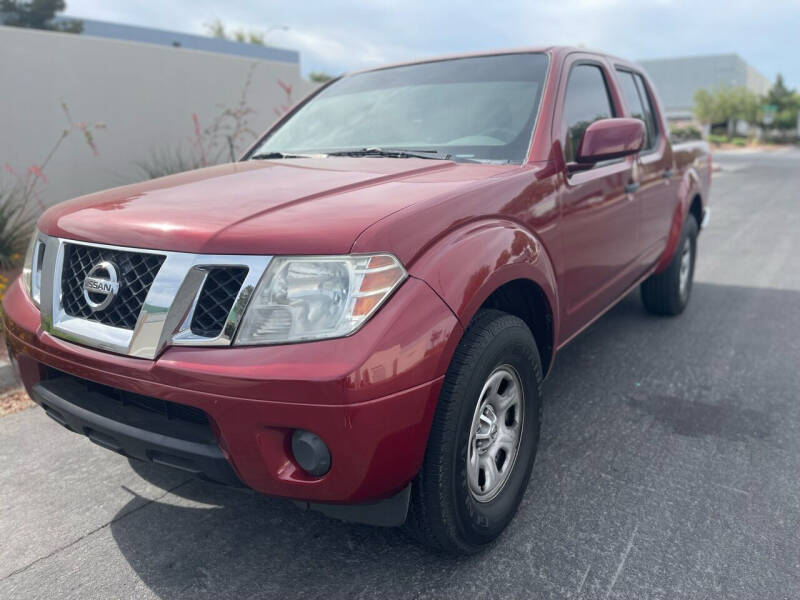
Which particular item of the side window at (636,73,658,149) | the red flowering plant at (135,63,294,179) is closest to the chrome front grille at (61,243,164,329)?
the side window at (636,73,658,149)

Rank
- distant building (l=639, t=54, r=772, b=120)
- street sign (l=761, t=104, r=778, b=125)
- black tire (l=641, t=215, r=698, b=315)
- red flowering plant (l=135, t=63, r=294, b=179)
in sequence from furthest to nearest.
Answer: distant building (l=639, t=54, r=772, b=120) → street sign (l=761, t=104, r=778, b=125) → red flowering plant (l=135, t=63, r=294, b=179) → black tire (l=641, t=215, r=698, b=315)

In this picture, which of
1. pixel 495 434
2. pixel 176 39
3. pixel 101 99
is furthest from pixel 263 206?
pixel 176 39

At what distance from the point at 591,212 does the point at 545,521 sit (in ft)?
4.69

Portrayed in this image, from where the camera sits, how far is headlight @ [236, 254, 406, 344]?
182 cm

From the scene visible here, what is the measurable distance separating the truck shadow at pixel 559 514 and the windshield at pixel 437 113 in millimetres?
1416

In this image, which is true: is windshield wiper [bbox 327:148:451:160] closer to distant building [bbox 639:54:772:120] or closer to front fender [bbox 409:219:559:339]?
front fender [bbox 409:219:559:339]

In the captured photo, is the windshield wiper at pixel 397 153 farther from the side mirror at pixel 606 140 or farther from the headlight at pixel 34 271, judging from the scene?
the headlight at pixel 34 271

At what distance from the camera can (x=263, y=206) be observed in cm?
→ 211

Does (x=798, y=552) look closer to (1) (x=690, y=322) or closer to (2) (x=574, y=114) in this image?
(2) (x=574, y=114)

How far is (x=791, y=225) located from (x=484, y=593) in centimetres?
978

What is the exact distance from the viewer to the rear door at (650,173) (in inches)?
157

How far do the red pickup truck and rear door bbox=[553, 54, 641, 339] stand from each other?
0.03m

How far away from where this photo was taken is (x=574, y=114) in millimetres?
3219

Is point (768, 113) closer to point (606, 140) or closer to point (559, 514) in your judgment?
point (606, 140)
